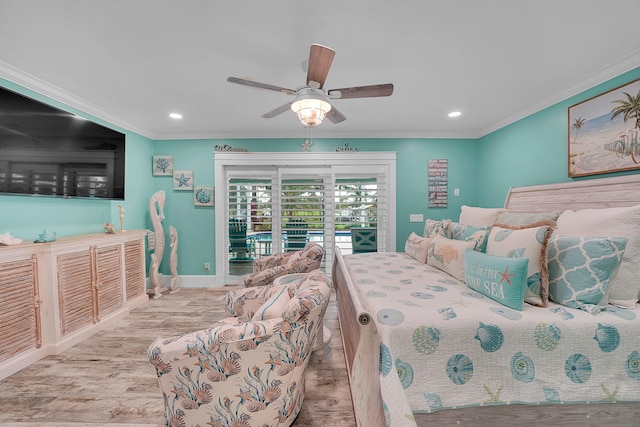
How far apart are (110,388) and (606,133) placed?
4.60m

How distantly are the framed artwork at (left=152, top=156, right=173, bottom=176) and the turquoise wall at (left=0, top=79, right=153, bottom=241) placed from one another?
112 millimetres

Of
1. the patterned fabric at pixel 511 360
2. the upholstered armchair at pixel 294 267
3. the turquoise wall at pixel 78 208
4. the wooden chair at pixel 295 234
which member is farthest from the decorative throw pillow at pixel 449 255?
the turquoise wall at pixel 78 208

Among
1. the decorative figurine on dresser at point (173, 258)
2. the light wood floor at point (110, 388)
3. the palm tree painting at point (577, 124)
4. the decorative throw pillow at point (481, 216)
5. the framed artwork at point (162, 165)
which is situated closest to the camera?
the light wood floor at point (110, 388)

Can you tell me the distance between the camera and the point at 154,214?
372 cm

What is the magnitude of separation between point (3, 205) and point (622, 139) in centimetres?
541

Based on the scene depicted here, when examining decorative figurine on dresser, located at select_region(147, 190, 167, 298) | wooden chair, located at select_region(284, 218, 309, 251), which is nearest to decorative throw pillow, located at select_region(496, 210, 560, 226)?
wooden chair, located at select_region(284, 218, 309, 251)

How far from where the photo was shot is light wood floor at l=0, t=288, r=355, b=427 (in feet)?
5.05

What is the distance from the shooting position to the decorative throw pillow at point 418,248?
2.60 m

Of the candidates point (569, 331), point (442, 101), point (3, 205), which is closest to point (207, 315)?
point (3, 205)

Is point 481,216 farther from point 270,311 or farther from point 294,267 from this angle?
point 270,311

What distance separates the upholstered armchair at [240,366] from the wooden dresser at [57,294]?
5.75 ft

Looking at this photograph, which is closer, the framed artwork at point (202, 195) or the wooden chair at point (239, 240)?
the framed artwork at point (202, 195)

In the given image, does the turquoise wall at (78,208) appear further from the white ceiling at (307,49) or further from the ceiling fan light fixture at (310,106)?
the ceiling fan light fixture at (310,106)

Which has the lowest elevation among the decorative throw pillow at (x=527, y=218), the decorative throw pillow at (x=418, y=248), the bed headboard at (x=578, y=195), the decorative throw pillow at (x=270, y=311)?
the decorative throw pillow at (x=270, y=311)
